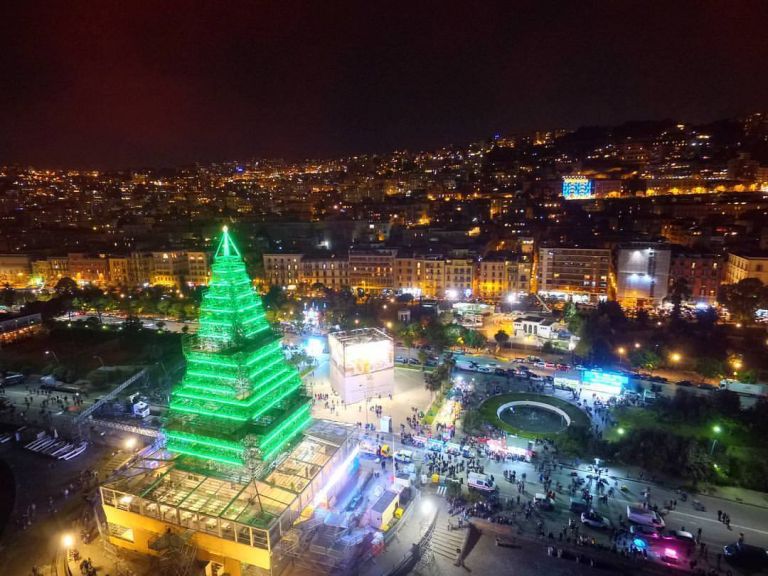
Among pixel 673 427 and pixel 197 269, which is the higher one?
pixel 197 269

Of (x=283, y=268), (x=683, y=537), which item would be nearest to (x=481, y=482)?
(x=683, y=537)

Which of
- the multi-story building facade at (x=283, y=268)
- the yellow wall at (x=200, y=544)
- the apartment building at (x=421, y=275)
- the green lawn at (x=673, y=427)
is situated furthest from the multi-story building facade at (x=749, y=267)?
the yellow wall at (x=200, y=544)

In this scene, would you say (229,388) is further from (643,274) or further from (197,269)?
(197,269)

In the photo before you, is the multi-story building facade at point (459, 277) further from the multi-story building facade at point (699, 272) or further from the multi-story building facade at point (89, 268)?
the multi-story building facade at point (89, 268)

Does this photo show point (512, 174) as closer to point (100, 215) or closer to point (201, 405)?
point (100, 215)

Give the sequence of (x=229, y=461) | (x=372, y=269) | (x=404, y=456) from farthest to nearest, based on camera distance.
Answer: (x=372, y=269) < (x=404, y=456) < (x=229, y=461)

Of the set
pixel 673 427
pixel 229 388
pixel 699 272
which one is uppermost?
pixel 699 272

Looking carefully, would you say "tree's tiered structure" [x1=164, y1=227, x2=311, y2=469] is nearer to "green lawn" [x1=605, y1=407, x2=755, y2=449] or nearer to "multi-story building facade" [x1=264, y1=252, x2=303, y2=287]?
"green lawn" [x1=605, y1=407, x2=755, y2=449]
